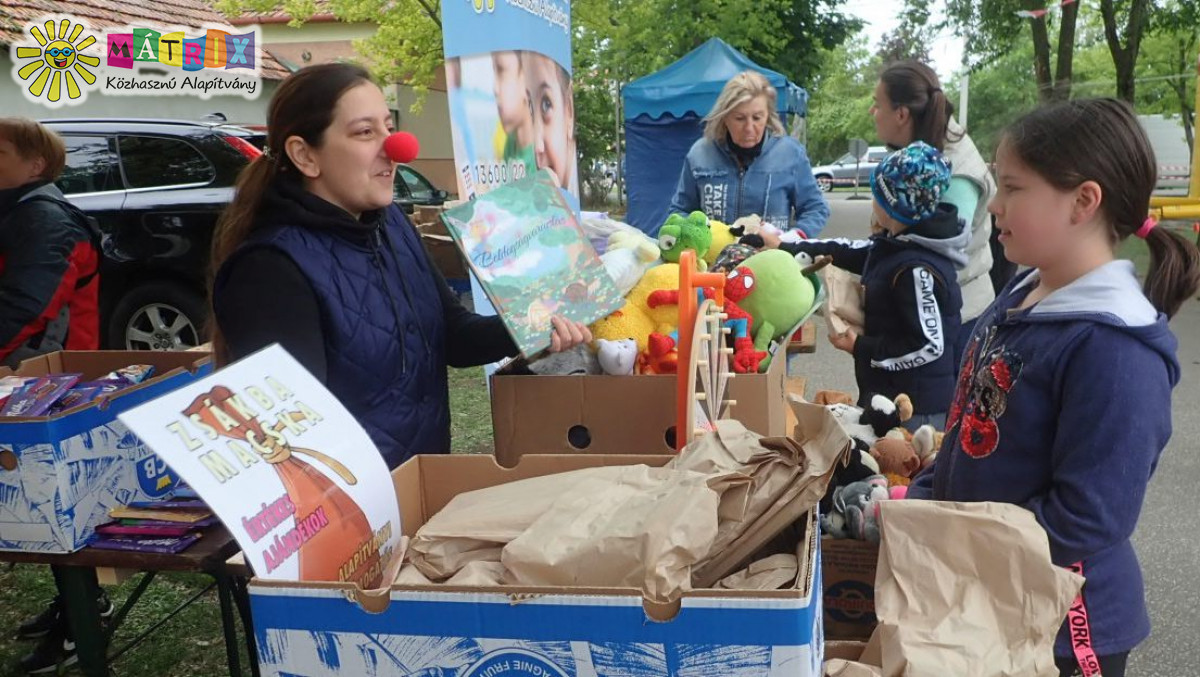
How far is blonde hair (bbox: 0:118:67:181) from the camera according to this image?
3168 mm

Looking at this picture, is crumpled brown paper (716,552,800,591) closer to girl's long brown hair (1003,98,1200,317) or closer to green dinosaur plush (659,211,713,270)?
girl's long brown hair (1003,98,1200,317)

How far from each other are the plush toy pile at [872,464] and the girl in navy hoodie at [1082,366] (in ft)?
0.98

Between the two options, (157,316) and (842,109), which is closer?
(157,316)

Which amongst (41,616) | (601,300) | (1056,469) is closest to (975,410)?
(1056,469)

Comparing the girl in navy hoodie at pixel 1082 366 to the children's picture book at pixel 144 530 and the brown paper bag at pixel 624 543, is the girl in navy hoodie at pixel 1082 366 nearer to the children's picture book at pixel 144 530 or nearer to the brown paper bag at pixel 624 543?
the brown paper bag at pixel 624 543

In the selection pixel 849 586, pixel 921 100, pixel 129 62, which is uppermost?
pixel 129 62

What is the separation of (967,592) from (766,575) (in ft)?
0.98

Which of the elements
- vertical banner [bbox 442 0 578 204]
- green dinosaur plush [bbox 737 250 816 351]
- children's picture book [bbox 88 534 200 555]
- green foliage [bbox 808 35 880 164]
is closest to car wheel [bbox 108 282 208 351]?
vertical banner [bbox 442 0 578 204]

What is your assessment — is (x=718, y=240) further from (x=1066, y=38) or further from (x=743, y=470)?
(x=1066, y=38)

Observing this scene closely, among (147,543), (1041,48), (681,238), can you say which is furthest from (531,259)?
(1041,48)

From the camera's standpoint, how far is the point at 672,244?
2873 mm

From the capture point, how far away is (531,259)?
1.86 metres

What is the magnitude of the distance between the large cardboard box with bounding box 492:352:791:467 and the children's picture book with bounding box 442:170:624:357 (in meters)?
0.22

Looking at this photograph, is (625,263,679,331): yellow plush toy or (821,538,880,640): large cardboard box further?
(625,263,679,331): yellow plush toy
